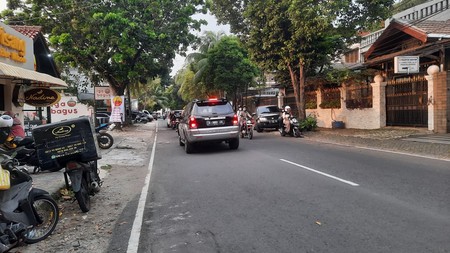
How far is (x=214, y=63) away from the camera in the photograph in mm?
34469

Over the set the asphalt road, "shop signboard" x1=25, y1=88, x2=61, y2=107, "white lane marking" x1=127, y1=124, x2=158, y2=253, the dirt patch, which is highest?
"shop signboard" x1=25, y1=88, x2=61, y2=107

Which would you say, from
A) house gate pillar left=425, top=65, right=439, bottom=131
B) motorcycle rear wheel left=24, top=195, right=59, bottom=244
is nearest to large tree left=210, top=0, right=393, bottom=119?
house gate pillar left=425, top=65, right=439, bottom=131

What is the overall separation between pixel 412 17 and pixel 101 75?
21083 mm

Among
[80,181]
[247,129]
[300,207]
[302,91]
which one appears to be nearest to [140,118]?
[302,91]

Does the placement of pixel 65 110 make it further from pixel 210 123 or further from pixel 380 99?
pixel 380 99

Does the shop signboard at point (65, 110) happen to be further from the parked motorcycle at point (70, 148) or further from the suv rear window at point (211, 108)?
the parked motorcycle at point (70, 148)

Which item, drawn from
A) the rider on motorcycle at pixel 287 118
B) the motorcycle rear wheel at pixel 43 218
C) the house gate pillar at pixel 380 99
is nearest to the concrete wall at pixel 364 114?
the house gate pillar at pixel 380 99

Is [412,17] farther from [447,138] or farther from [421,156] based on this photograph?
[421,156]

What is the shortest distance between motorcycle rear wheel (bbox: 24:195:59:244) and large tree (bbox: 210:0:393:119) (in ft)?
44.4

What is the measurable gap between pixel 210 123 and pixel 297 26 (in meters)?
8.32

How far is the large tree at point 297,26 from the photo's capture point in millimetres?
16188

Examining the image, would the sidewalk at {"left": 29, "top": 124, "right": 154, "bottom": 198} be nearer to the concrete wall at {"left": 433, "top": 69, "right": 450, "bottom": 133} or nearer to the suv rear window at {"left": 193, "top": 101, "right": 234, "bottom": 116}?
the suv rear window at {"left": 193, "top": 101, "right": 234, "bottom": 116}

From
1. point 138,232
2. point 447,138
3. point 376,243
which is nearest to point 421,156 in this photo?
point 447,138

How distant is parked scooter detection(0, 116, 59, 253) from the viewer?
4469mm
